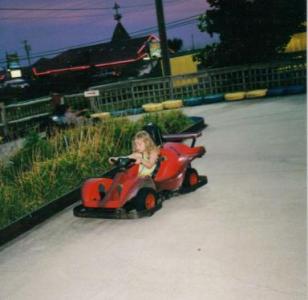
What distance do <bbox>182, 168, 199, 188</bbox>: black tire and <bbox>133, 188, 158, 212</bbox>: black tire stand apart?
0.82 meters

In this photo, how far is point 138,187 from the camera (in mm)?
5031

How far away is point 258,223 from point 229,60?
16.4 metres

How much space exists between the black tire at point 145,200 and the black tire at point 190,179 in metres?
0.82

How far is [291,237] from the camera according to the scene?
4090mm

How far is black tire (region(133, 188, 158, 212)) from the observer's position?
504 centimetres

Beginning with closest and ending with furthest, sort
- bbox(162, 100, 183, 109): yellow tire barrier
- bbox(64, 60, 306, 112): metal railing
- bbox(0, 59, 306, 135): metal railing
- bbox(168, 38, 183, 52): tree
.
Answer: bbox(162, 100, 183, 109): yellow tire barrier
bbox(0, 59, 306, 135): metal railing
bbox(64, 60, 306, 112): metal railing
bbox(168, 38, 183, 52): tree

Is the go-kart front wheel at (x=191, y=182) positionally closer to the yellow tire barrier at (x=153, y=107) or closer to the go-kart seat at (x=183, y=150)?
the go-kart seat at (x=183, y=150)

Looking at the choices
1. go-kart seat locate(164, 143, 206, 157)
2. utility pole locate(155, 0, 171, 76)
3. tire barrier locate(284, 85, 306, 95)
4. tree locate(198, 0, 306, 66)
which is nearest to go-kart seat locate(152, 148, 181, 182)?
go-kart seat locate(164, 143, 206, 157)

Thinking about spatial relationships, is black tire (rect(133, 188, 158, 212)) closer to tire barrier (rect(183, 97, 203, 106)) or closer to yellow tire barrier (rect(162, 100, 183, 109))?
yellow tire barrier (rect(162, 100, 183, 109))

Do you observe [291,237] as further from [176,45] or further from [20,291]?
[176,45]

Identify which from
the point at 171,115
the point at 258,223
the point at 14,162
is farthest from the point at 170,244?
the point at 171,115

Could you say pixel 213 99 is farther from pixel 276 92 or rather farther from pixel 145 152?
pixel 145 152

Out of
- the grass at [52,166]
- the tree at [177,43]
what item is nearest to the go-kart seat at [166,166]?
the grass at [52,166]

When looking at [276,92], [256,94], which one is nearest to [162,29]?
[256,94]
